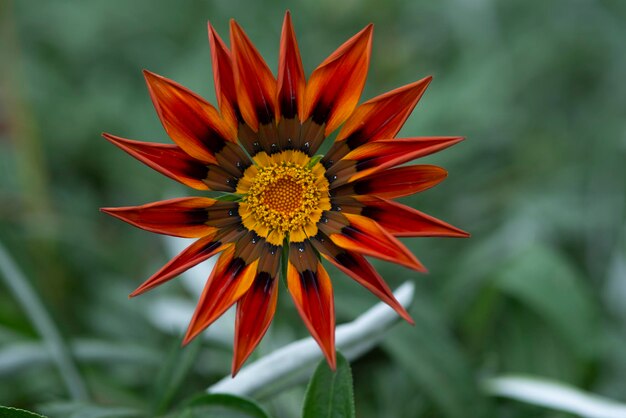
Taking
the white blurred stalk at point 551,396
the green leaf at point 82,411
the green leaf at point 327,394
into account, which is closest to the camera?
the green leaf at point 327,394

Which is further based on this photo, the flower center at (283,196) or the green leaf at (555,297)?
the green leaf at (555,297)

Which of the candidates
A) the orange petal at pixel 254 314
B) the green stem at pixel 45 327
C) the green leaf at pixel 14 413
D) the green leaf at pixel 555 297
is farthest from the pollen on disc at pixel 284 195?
the green leaf at pixel 555 297

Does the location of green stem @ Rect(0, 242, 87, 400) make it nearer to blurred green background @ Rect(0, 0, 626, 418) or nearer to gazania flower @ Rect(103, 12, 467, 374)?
blurred green background @ Rect(0, 0, 626, 418)

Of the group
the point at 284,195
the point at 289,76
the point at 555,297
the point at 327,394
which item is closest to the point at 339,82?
the point at 289,76

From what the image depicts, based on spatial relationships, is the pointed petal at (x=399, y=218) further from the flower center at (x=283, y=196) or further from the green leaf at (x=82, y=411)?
the green leaf at (x=82, y=411)

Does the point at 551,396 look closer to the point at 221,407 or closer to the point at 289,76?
the point at 221,407

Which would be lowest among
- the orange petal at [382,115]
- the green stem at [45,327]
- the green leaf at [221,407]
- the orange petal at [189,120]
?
the green leaf at [221,407]
